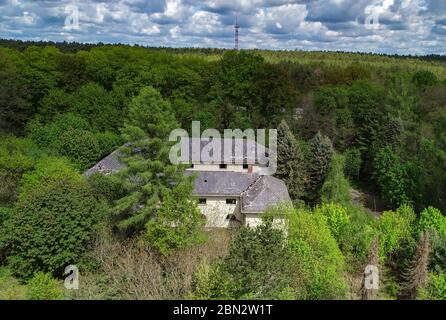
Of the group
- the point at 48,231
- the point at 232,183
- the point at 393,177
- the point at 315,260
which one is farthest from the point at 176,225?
the point at 393,177

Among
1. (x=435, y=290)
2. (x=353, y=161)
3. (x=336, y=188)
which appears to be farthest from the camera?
(x=353, y=161)

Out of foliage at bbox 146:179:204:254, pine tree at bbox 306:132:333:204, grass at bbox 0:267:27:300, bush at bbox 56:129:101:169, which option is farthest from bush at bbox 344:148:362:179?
grass at bbox 0:267:27:300

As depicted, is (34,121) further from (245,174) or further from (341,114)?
(341,114)

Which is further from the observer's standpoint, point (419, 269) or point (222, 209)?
point (222, 209)

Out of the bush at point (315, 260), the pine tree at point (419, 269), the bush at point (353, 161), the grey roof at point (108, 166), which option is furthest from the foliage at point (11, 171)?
the bush at point (353, 161)

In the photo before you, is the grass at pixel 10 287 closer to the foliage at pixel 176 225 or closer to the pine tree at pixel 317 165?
the foliage at pixel 176 225

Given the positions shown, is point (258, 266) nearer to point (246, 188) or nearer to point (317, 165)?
point (246, 188)
